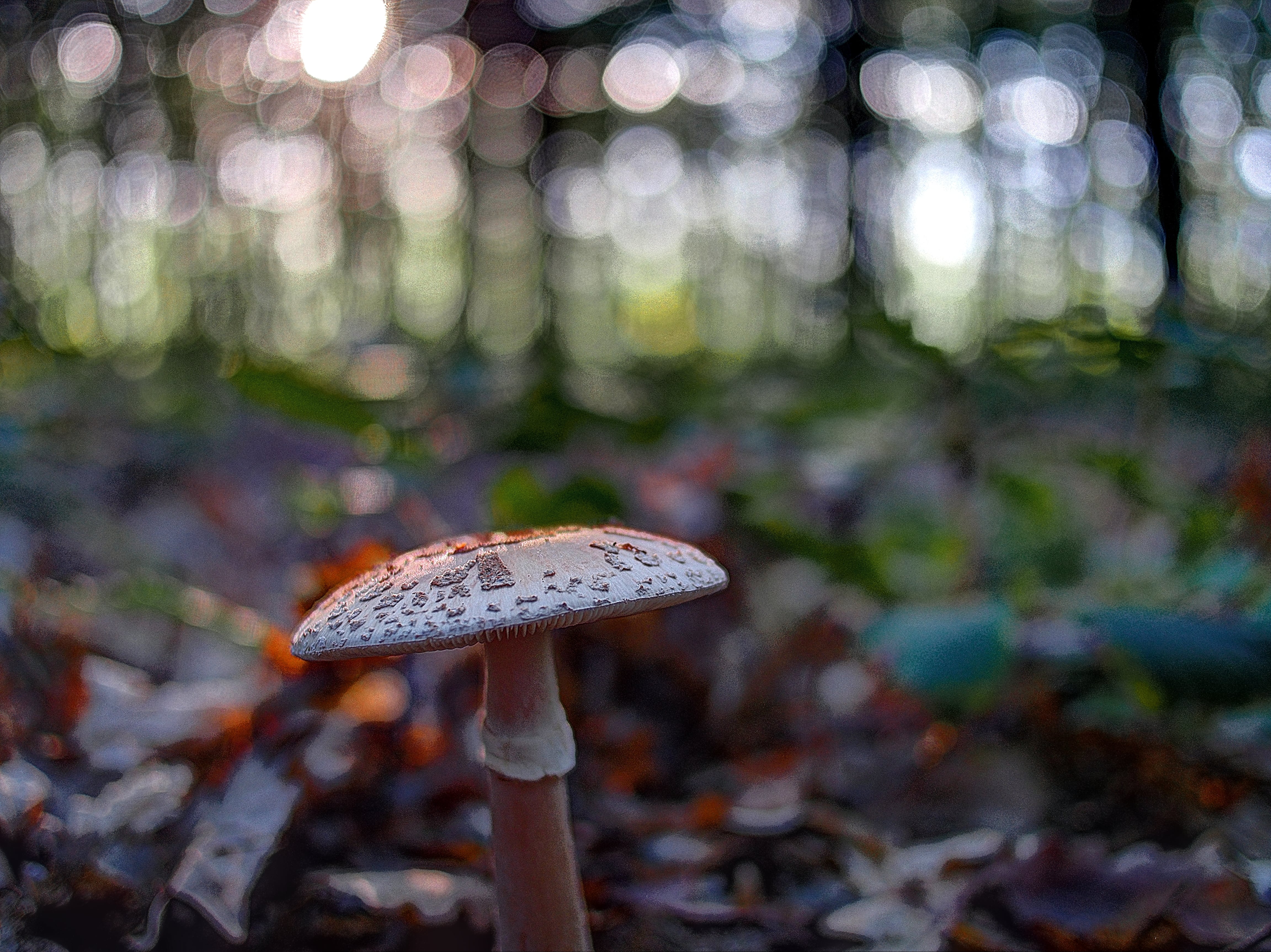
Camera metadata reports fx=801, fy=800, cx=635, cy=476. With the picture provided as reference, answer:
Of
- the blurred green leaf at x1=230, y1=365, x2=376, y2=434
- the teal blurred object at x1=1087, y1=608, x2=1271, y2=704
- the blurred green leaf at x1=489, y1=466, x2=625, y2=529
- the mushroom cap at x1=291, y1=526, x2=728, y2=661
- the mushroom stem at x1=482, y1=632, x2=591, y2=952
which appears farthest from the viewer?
the blurred green leaf at x1=230, y1=365, x2=376, y2=434

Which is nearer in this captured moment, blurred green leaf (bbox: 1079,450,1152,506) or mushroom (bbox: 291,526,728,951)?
mushroom (bbox: 291,526,728,951)

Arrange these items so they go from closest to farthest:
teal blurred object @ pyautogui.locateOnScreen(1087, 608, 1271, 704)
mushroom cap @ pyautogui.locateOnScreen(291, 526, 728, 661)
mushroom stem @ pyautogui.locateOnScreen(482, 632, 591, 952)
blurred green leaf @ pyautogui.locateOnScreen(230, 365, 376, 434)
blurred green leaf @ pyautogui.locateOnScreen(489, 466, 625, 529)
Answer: mushroom cap @ pyautogui.locateOnScreen(291, 526, 728, 661), mushroom stem @ pyautogui.locateOnScreen(482, 632, 591, 952), teal blurred object @ pyautogui.locateOnScreen(1087, 608, 1271, 704), blurred green leaf @ pyautogui.locateOnScreen(489, 466, 625, 529), blurred green leaf @ pyautogui.locateOnScreen(230, 365, 376, 434)

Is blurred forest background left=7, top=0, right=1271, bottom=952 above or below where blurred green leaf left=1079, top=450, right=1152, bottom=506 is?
below

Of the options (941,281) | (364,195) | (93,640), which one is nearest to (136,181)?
(364,195)

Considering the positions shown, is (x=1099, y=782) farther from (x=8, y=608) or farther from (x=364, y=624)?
(x=8, y=608)

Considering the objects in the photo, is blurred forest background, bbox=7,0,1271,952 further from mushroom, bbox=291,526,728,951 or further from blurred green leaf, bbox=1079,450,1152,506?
Result: mushroom, bbox=291,526,728,951

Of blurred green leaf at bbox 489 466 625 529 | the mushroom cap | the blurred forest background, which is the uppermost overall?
the mushroom cap

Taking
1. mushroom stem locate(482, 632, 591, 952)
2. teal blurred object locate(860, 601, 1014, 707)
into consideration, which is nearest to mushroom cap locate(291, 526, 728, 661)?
mushroom stem locate(482, 632, 591, 952)

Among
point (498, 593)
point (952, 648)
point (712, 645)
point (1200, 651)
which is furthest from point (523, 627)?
point (712, 645)
